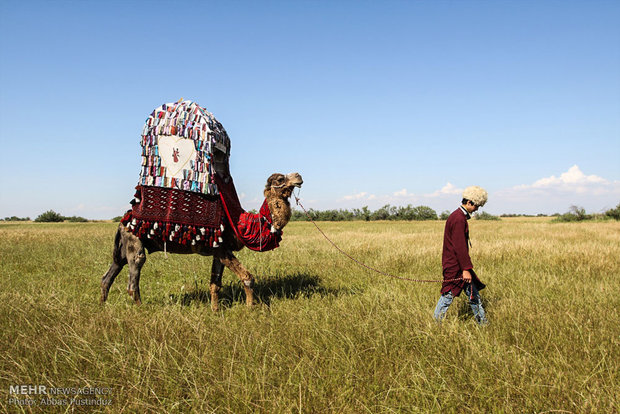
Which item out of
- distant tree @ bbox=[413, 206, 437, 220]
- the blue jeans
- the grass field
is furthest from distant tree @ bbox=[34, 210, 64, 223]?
the blue jeans

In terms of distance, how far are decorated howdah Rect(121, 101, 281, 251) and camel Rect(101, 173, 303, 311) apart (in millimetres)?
189

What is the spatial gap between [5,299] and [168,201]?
2.76 metres

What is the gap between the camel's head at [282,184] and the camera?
4.86 meters

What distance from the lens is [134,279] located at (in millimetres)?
4789

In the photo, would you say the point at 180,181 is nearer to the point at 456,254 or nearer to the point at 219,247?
the point at 219,247

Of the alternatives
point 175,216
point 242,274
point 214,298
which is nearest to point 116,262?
point 175,216

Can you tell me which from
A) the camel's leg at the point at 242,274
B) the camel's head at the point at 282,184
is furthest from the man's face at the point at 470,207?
the camel's leg at the point at 242,274

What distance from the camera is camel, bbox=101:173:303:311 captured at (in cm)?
479

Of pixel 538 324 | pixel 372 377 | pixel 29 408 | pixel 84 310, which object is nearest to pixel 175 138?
pixel 84 310

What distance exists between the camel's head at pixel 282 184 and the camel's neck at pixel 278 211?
3.5 inches

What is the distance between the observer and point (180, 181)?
4.49 metres

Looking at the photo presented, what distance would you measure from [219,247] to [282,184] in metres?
1.21

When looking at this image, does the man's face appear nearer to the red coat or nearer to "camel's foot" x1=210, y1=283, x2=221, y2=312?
the red coat

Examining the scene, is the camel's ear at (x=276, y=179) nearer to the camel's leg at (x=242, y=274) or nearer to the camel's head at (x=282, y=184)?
the camel's head at (x=282, y=184)
